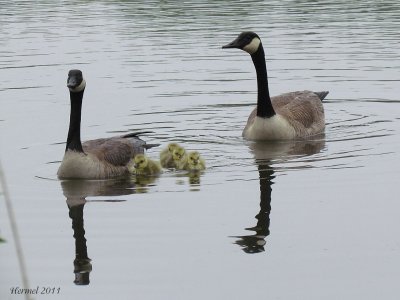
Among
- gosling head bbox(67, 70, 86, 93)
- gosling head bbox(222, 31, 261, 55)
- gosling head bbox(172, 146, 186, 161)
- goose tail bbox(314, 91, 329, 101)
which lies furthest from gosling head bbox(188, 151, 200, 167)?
goose tail bbox(314, 91, 329, 101)

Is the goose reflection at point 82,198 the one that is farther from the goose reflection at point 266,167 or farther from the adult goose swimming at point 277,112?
the adult goose swimming at point 277,112

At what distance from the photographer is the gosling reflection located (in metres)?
10.2

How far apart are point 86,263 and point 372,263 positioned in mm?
2640

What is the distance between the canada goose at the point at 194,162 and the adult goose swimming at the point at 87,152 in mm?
864

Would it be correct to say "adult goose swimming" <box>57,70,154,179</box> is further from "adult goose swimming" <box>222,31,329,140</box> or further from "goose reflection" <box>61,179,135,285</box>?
"adult goose swimming" <box>222,31,329,140</box>

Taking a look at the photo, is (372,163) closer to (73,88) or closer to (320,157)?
(320,157)

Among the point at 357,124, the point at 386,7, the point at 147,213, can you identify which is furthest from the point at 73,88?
the point at 386,7

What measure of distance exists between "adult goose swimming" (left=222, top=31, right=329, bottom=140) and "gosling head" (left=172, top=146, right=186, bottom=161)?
2396 mm

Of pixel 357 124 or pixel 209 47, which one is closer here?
pixel 357 124

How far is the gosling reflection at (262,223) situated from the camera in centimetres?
1016

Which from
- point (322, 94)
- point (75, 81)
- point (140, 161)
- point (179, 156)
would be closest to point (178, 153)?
point (179, 156)

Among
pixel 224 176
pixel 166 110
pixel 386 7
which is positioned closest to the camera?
pixel 224 176

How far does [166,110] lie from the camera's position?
18500 mm

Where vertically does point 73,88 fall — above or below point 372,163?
above
